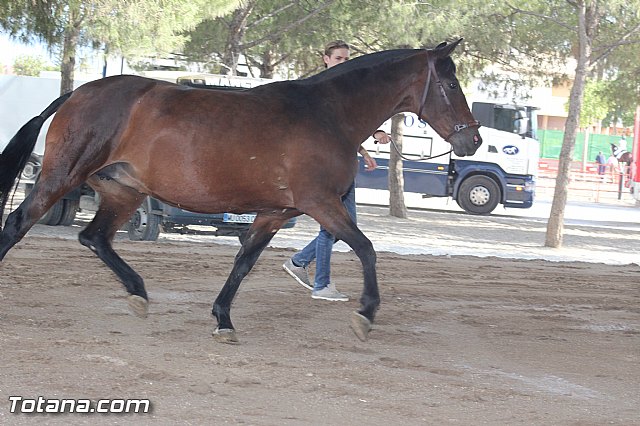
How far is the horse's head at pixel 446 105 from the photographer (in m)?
7.21

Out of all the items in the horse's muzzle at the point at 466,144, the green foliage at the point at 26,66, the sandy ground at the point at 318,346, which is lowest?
the sandy ground at the point at 318,346

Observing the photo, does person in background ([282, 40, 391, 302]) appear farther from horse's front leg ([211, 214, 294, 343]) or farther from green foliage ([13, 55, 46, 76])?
green foliage ([13, 55, 46, 76])

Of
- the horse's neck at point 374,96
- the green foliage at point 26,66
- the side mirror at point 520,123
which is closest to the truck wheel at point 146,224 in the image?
the horse's neck at point 374,96

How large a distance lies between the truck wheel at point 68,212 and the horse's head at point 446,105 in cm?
845

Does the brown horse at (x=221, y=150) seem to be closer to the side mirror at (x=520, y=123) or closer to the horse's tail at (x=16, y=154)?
the horse's tail at (x=16, y=154)

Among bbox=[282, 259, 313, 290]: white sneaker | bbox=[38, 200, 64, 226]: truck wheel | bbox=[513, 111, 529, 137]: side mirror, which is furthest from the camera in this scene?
bbox=[513, 111, 529, 137]: side mirror

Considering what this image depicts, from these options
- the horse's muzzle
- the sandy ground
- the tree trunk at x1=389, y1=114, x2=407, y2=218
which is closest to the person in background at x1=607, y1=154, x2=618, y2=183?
the tree trunk at x1=389, y1=114, x2=407, y2=218

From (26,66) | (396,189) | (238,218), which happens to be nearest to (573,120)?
(396,189)

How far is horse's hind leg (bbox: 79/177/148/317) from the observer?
7227 mm

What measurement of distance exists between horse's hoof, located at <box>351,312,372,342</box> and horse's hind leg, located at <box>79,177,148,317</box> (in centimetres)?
154

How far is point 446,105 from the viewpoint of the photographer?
7.25 m

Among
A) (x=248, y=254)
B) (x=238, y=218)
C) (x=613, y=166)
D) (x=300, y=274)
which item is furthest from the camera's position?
(x=613, y=166)

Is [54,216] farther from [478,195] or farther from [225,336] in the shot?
[478,195]

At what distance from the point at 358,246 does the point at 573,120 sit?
35.2 ft
